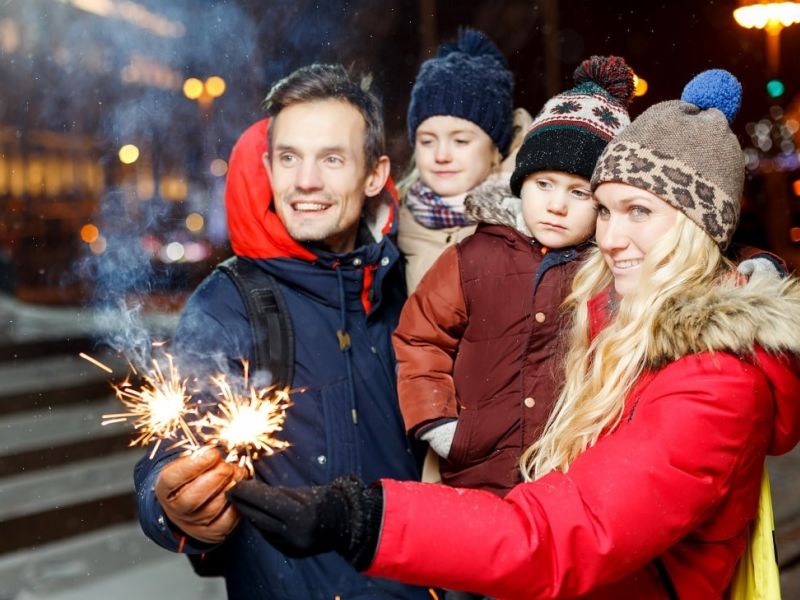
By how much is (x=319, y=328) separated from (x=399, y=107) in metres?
2.71

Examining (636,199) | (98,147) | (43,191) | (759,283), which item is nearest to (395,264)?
(636,199)

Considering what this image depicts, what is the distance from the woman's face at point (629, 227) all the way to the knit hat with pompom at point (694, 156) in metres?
0.02

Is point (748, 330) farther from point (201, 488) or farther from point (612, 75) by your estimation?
point (201, 488)

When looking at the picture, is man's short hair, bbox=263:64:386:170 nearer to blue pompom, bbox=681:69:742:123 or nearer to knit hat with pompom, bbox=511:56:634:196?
knit hat with pompom, bbox=511:56:634:196

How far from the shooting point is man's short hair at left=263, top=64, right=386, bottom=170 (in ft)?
8.66

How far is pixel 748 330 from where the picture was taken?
1729 mm

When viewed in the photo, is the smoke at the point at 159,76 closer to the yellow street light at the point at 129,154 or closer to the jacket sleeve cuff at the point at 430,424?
the yellow street light at the point at 129,154

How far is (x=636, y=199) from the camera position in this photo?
1895mm

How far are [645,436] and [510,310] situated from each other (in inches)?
29.4

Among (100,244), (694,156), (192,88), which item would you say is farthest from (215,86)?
(694,156)

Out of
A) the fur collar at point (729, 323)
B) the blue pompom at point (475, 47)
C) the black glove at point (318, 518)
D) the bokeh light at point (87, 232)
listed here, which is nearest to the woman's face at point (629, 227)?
the fur collar at point (729, 323)

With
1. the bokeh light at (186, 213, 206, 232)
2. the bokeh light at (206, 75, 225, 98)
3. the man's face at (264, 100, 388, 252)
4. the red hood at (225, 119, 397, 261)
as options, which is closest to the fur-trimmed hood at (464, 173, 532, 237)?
the man's face at (264, 100, 388, 252)

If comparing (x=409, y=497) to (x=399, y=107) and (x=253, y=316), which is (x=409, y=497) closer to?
(x=253, y=316)

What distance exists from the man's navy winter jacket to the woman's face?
82 cm
